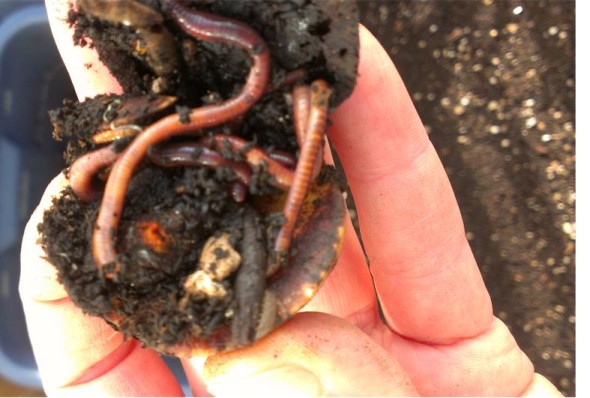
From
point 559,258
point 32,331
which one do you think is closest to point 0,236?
point 32,331

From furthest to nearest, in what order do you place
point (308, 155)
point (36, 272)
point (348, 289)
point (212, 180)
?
point (348, 289) → point (36, 272) → point (212, 180) → point (308, 155)

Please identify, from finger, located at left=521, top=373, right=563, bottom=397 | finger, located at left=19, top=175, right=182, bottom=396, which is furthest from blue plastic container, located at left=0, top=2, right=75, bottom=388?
finger, located at left=521, top=373, right=563, bottom=397

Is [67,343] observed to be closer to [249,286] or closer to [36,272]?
[36,272]

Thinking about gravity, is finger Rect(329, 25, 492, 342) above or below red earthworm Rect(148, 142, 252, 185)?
below

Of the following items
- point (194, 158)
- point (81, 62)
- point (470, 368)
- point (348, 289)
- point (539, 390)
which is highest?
point (81, 62)

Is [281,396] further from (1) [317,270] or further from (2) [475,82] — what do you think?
(2) [475,82]

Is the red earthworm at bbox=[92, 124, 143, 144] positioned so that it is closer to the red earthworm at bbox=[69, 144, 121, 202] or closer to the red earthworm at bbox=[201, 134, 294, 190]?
the red earthworm at bbox=[69, 144, 121, 202]

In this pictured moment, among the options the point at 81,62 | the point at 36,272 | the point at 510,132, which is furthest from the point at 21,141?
the point at 510,132
